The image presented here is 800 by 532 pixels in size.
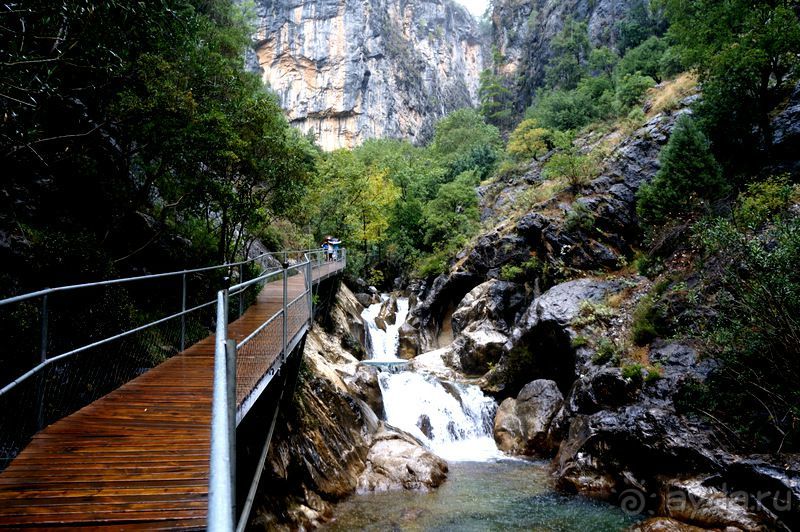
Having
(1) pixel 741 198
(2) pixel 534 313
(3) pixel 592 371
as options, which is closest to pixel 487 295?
(2) pixel 534 313

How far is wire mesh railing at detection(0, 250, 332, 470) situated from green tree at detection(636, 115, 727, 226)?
13372mm

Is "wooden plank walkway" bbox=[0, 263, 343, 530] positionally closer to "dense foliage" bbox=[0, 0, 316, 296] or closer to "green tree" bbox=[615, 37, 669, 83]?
"dense foliage" bbox=[0, 0, 316, 296]

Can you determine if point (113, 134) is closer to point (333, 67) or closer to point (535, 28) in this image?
point (535, 28)

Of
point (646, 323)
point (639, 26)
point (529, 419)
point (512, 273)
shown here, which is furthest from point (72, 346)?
point (639, 26)

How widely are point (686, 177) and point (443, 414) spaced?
35.2ft

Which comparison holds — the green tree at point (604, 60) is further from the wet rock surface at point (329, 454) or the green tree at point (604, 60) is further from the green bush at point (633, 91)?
Result: the wet rock surface at point (329, 454)

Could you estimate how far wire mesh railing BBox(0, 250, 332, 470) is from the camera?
450cm

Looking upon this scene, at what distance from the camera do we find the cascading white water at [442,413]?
12.9 m

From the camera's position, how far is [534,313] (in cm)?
1495

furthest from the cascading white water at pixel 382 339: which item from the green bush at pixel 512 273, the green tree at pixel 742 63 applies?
the green tree at pixel 742 63

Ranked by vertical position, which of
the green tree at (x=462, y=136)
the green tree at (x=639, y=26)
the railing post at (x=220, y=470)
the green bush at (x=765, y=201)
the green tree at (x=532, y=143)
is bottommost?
the railing post at (x=220, y=470)

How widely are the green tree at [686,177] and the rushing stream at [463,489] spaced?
28.3 ft

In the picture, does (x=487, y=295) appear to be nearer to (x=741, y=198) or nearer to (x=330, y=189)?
(x=741, y=198)

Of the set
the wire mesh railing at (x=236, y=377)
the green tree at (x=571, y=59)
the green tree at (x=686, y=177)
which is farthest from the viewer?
the green tree at (x=571, y=59)
